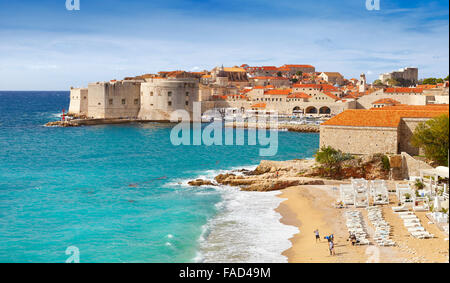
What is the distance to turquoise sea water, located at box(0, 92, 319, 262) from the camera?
38.6ft

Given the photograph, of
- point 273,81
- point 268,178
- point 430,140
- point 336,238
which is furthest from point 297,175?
point 273,81

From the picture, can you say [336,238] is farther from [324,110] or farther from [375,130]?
[324,110]

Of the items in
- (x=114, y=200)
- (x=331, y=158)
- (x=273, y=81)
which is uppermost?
(x=273, y=81)

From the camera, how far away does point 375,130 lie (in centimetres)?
1838

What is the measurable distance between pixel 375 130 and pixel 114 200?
35.7 ft

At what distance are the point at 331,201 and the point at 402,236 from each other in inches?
164

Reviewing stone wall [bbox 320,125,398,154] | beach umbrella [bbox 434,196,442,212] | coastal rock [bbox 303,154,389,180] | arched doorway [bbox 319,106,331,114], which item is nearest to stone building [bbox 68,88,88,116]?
arched doorway [bbox 319,106,331,114]

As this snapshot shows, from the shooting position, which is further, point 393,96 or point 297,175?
point 393,96

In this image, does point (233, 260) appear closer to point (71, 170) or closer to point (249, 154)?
point (71, 170)

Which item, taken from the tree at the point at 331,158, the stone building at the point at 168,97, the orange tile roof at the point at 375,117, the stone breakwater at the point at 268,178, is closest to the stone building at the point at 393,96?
the stone building at the point at 168,97

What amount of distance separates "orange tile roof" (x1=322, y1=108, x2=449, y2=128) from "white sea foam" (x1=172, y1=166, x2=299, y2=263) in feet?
16.2

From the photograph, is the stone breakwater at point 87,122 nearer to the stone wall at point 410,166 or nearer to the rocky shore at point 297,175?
the rocky shore at point 297,175

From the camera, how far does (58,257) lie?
11.2 m
